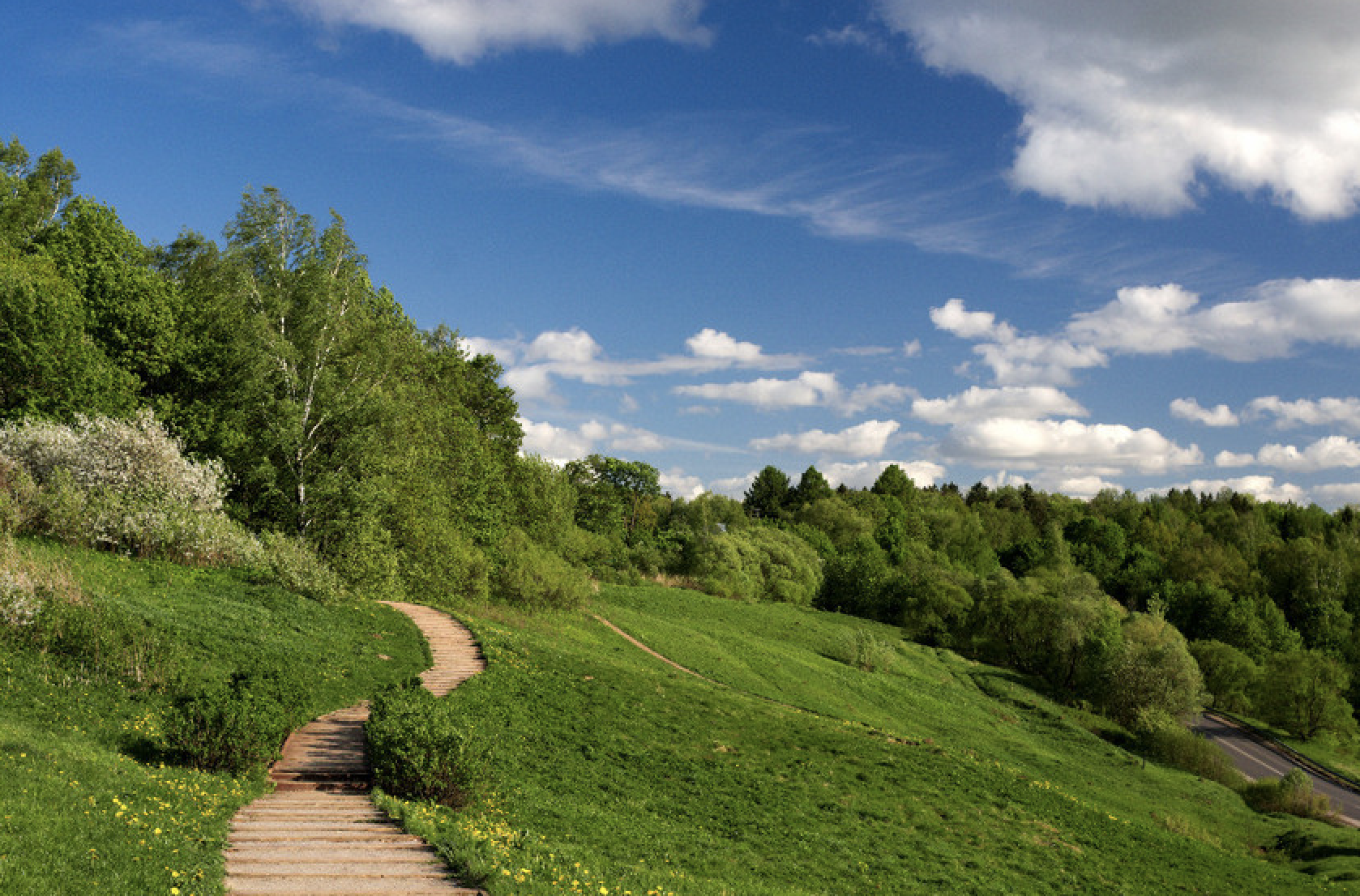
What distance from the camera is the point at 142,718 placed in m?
17.6

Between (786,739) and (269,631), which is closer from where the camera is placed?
(269,631)

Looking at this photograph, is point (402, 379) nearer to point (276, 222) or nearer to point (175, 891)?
point (276, 222)

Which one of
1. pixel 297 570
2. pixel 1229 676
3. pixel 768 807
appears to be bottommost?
pixel 1229 676

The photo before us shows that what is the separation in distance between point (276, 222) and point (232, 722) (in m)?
34.6

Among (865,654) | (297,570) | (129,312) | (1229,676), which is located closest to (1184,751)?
(865,654)

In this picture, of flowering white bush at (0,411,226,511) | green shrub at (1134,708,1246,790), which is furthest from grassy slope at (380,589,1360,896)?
flowering white bush at (0,411,226,511)

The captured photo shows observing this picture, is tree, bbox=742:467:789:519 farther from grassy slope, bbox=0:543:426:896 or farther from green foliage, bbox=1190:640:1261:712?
grassy slope, bbox=0:543:426:896

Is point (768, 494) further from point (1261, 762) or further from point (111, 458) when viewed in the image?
point (111, 458)

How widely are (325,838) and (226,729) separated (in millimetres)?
4304

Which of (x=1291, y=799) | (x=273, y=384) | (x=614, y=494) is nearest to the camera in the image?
(x=273, y=384)

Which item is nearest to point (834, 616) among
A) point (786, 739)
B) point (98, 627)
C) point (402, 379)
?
point (402, 379)

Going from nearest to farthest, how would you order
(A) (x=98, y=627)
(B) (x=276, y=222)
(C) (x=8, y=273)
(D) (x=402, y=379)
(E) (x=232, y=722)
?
(E) (x=232, y=722) → (A) (x=98, y=627) → (C) (x=8, y=273) → (B) (x=276, y=222) → (D) (x=402, y=379)

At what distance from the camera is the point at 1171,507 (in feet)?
541

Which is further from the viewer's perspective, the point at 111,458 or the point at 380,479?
the point at 380,479
